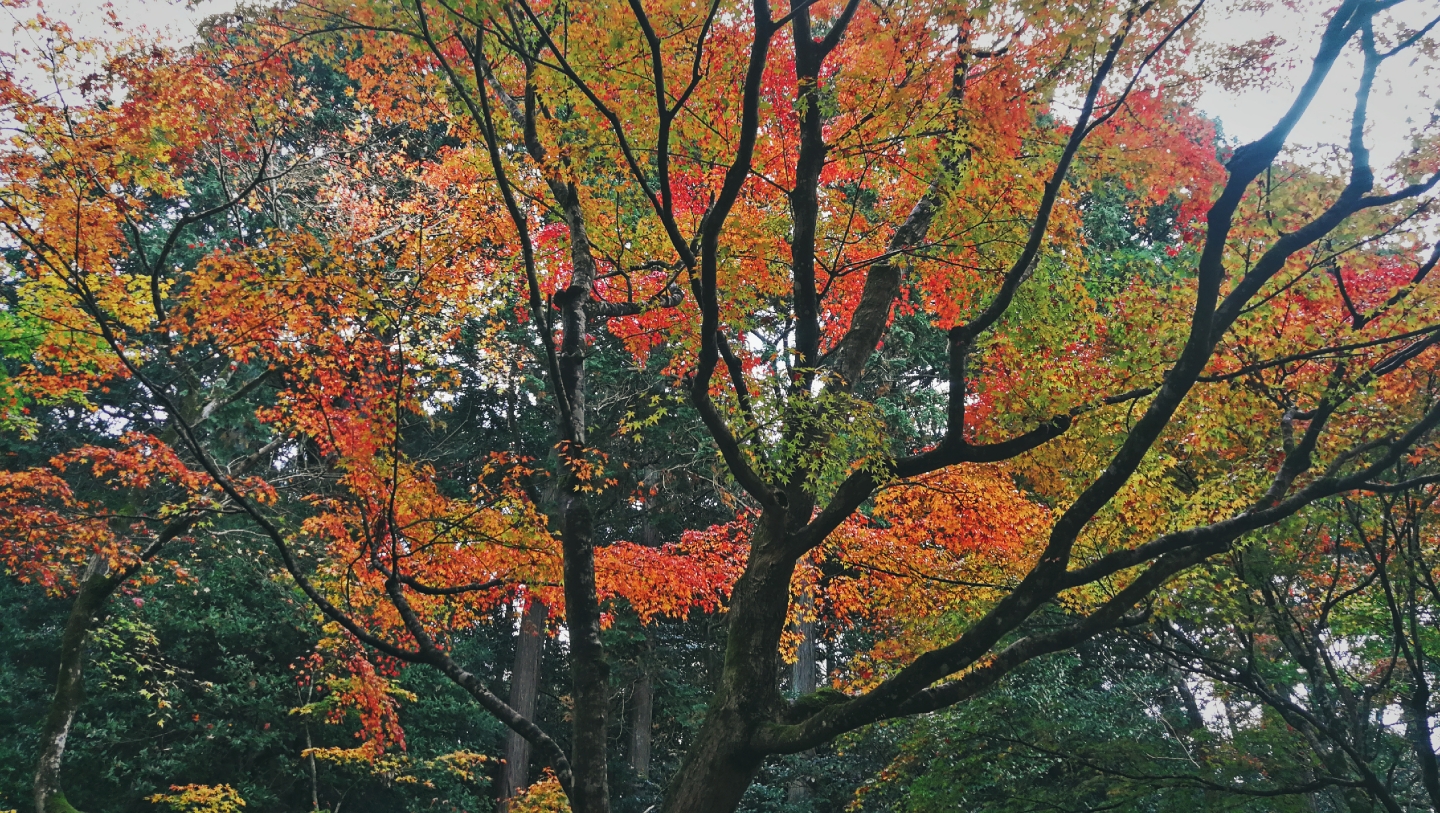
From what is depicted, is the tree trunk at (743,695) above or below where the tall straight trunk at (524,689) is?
below

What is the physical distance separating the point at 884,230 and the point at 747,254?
1866 millimetres

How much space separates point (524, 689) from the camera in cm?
1407

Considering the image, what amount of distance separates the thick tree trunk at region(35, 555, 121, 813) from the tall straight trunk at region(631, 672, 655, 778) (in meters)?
9.35

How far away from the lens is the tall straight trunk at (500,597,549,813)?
13773 mm

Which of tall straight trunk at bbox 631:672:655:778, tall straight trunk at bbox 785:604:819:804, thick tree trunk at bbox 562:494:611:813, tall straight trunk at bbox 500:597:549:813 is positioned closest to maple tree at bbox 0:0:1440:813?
thick tree trunk at bbox 562:494:611:813

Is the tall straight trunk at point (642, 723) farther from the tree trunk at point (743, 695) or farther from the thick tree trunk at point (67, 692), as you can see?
the tree trunk at point (743, 695)

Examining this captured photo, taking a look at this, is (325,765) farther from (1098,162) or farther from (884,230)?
(1098,162)

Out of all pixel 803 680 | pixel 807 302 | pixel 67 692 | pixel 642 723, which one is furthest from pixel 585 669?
pixel 642 723

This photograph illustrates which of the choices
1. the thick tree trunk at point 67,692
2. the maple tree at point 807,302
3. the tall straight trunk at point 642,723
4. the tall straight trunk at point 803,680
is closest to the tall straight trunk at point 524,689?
the tall straight trunk at point 642,723

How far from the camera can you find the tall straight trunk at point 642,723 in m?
14.6

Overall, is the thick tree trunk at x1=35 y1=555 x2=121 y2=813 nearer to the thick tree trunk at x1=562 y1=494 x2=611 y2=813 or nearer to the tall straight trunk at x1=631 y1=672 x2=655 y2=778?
the thick tree trunk at x1=562 y1=494 x2=611 y2=813

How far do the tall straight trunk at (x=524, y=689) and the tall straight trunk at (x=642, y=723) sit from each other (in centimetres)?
205

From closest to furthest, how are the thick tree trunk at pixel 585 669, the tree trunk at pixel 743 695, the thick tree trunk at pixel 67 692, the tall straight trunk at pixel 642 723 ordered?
the tree trunk at pixel 743 695, the thick tree trunk at pixel 585 669, the thick tree trunk at pixel 67 692, the tall straight trunk at pixel 642 723

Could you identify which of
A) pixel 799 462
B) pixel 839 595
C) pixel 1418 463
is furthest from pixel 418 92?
pixel 1418 463
